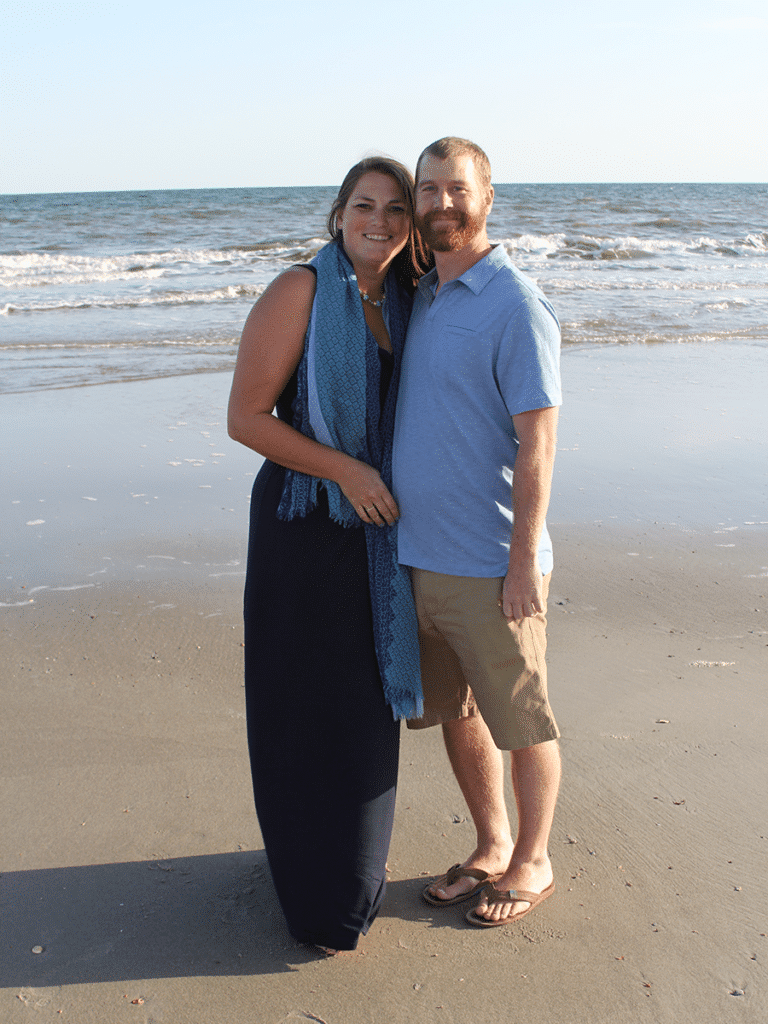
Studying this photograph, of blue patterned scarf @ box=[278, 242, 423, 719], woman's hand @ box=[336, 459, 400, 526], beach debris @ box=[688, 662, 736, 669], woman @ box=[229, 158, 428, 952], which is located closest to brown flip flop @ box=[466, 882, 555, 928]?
woman @ box=[229, 158, 428, 952]

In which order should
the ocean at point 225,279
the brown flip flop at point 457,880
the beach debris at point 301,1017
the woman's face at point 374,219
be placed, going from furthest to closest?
1. the ocean at point 225,279
2. the brown flip flop at point 457,880
3. the woman's face at point 374,219
4. the beach debris at point 301,1017

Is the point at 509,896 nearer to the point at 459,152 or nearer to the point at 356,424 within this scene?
the point at 356,424

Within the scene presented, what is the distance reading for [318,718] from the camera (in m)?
2.10

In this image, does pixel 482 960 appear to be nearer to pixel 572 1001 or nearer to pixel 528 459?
pixel 572 1001

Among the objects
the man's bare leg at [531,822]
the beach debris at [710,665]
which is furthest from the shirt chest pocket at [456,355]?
the beach debris at [710,665]

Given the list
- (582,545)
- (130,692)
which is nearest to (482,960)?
(130,692)

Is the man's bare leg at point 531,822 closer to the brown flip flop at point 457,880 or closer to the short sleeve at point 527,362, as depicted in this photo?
the brown flip flop at point 457,880

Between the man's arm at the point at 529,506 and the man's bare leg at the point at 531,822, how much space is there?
0.38 meters

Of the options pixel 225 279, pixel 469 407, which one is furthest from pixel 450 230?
pixel 225 279

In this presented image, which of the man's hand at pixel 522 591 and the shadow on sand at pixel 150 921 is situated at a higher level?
the man's hand at pixel 522 591

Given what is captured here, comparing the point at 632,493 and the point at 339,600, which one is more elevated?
the point at 339,600

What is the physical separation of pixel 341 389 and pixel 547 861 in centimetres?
126

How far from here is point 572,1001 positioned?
1.95 metres

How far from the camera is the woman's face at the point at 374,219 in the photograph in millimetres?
2154
